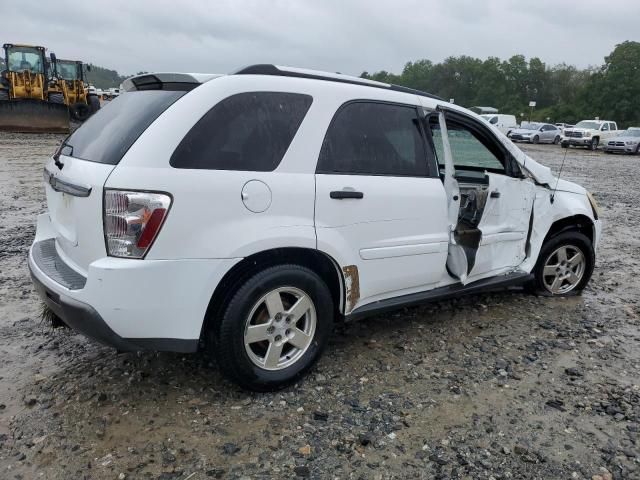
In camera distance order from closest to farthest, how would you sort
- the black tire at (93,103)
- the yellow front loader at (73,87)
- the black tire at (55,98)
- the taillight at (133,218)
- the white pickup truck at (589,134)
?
the taillight at (133,218) → the black tire at (55,98) → the yellow front loader at (73,87) → the black tire at (93,103) → the white pickup truck at (589,134)

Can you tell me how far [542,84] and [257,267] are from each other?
315ft

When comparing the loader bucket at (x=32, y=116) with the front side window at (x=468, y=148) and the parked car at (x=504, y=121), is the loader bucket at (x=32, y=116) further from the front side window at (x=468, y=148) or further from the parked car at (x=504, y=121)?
the parked car at (x=504, y=121)

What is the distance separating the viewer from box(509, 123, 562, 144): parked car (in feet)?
124

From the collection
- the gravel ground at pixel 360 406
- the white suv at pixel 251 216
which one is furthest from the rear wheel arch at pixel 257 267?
the gravel ground at pixel 360 406

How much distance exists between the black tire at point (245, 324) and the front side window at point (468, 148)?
58.6 inches

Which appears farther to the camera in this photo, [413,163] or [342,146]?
[413,163]

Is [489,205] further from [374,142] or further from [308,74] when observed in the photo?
[308,74]

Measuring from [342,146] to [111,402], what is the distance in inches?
79.2

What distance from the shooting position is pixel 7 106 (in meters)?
19.0

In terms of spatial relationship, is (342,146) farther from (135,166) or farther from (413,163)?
(135,166)

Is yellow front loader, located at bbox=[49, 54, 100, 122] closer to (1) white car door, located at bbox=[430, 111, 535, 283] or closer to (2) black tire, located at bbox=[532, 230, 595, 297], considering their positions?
(1) white car door, located at bbox=[430, 111, 535, 283]

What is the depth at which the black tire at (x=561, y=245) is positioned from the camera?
4711mm

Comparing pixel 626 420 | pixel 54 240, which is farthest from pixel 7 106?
pixel 626 420

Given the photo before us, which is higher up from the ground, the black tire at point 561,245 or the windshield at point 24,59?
the windshield at point 24,59
